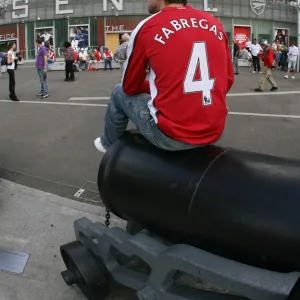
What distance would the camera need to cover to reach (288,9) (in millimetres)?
49875

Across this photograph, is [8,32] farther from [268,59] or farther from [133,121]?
[133,121]

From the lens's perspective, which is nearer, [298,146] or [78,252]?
[78,252]

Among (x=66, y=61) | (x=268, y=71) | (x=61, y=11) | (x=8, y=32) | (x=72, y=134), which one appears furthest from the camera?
(x=8, y=32)

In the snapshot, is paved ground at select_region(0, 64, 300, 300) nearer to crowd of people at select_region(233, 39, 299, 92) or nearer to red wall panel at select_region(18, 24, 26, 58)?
crowd of people at select_region(233, 39, 299, 92)

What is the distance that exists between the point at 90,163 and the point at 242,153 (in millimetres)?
3905

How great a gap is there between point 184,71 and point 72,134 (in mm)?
5415

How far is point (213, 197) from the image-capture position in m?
2.31

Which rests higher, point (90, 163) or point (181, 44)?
point (181, 44)

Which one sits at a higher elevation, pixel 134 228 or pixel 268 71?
pixel 268 71

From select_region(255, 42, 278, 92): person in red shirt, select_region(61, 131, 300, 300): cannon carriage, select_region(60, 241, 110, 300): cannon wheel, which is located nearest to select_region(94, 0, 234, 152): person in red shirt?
select_region(61, 131, 300, 300): cannon carriage

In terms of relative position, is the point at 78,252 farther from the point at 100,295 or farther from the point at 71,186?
the point at 71,186

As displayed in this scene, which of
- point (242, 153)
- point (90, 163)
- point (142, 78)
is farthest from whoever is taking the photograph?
point (90, 163)

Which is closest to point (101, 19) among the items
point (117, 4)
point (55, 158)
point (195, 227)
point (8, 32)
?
point (117, 4)

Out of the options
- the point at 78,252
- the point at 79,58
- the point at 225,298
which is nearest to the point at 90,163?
the point at 78,252
